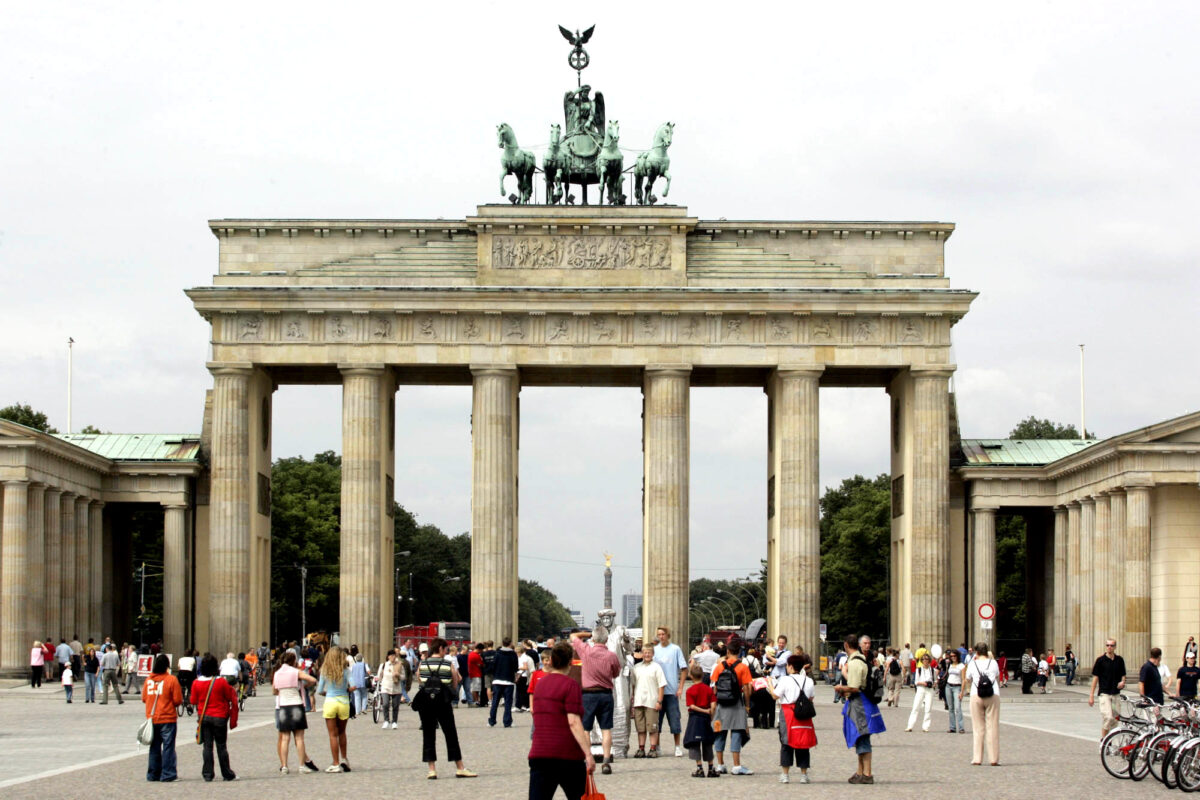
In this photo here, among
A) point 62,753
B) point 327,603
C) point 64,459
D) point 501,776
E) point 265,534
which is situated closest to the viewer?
point 501,776

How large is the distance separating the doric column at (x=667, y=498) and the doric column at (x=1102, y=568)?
14858mm

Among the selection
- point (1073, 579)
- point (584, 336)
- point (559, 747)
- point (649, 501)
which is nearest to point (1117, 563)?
point (1073, 579)

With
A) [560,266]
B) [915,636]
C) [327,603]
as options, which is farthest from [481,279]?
[327,603]

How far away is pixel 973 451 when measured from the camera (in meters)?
79.8

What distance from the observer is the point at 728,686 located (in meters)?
30.0

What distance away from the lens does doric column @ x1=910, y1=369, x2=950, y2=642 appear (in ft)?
235

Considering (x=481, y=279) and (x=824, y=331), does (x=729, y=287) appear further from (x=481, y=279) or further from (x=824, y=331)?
(x=481, y=279)

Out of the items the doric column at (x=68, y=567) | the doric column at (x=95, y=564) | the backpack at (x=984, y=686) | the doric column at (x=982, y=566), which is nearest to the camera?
the backpack at (x=984, y=686)

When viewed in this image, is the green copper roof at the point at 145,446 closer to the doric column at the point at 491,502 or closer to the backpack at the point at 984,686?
the doric column at the point at 491,502

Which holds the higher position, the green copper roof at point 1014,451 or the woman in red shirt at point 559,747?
the green copper roof at point 1014,451

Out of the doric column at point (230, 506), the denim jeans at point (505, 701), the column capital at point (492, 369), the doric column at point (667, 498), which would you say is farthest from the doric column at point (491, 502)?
the denim jeans at point (505, 701)

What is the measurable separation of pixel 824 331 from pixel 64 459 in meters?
28.1

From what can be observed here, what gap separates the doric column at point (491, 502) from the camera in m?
72.2

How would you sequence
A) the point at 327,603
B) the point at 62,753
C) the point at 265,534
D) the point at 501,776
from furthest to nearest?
1. the point at 327,603
2. the point at 265,534
3. the point at 62,753
4. the point at 501,776
